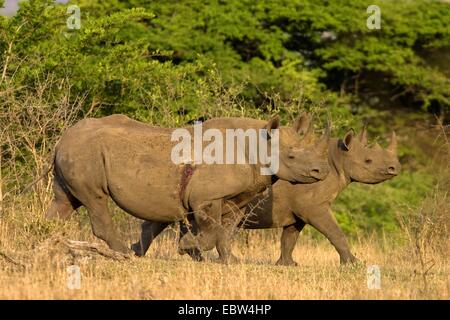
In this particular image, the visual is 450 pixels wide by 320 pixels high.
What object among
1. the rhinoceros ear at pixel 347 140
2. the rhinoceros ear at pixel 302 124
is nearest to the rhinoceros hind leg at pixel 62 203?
the rhinoceros ear at pixel 302 124

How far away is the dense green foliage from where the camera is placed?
1753 centimetres

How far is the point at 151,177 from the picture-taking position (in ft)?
37.0

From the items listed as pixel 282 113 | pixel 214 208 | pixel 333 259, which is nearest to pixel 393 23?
pixel 282 113

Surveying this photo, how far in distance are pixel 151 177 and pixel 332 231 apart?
253cm

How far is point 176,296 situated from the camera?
8570 millimetres

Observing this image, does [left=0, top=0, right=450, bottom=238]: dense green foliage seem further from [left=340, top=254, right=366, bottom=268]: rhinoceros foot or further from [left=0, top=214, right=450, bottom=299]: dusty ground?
[left=0, top=214, right=450, bottom=299]: dusty ground

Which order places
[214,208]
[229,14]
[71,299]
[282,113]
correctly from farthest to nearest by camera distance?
1. [229,14]
2. [282,113]
3. [214,208]
4. [71,299]

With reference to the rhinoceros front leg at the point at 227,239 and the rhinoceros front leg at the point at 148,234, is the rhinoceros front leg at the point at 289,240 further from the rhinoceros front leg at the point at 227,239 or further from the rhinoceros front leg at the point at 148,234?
the rhinoceros front leg at the point at 227,239

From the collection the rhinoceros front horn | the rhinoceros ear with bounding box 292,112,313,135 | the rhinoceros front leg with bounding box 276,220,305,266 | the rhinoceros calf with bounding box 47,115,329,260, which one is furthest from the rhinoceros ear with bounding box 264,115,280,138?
the rhinoceros front leg with bounding box 276,220,305,266

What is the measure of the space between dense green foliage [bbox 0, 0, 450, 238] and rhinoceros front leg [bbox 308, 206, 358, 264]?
4.94 meters

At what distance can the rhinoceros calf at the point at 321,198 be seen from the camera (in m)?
12.6

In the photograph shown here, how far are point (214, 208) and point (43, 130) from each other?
14.0 feet

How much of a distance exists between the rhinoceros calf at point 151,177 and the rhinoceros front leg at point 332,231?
113 cm

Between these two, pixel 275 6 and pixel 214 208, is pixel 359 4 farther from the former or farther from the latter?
pixel 214 208
